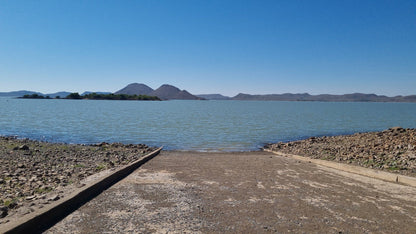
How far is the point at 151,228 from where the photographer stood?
541 centimetres

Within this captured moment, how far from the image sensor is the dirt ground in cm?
557

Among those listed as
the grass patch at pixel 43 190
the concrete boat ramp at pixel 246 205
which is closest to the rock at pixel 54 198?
the concrete boat ramp at pixel 246 205

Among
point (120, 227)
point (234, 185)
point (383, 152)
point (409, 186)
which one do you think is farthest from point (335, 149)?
point (120, 227)

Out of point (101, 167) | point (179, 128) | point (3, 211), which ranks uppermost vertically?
point (3, 211)

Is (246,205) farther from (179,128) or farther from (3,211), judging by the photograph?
(179,128)

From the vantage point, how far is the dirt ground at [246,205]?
18.3 feet

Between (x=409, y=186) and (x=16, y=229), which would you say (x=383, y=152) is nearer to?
(x=409, y=186)

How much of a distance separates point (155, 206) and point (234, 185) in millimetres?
2987

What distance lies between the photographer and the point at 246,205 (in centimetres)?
685

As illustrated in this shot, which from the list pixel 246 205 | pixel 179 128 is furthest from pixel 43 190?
pixel 179 128

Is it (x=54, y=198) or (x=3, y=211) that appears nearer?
(x=3, y=211)

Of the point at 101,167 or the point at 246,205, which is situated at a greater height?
the point at 246,205

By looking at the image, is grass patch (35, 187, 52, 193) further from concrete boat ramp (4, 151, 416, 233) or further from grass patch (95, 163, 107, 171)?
grass patch (95, 163, 107, 171)

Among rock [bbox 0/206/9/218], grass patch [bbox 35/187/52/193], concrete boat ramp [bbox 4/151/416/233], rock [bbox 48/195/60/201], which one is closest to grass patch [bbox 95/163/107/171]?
concrete boat ramp [bbox 4/151/416/233]
